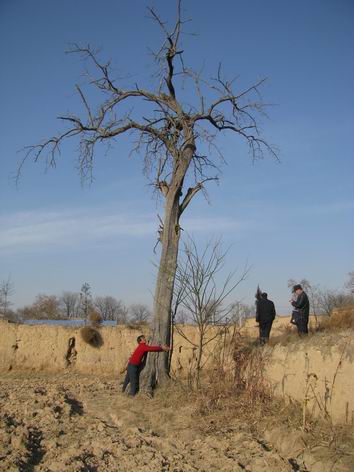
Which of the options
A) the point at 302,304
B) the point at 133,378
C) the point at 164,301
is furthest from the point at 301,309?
the point at 133,378

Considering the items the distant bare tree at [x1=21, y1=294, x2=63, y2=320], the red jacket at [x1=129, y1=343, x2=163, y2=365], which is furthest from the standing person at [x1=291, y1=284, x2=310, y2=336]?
the distant bare tree at [x1=21, y1=294, x2=63, y2=320]

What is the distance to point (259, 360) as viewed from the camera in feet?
31.8

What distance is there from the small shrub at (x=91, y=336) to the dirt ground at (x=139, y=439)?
4445 millimetres

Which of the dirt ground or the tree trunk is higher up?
the tree trunk

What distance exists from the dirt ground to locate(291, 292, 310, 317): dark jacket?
3054 mm

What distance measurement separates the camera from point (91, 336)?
1554cm

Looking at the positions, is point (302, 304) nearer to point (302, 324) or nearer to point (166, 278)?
point (302, 324)

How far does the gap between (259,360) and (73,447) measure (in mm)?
4026

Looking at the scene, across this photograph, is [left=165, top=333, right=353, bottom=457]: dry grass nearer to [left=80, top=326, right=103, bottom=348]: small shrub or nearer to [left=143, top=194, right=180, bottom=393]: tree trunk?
[left=143, top=194, right=180, bottom=393]: tree trunk

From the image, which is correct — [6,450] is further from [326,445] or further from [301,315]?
[301,315]

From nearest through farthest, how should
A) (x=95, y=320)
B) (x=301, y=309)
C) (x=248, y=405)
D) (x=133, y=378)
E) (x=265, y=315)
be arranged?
(x=248, y=405)
(x=133, y=378)
(x=301, y=309)
(x=265, y=315)
(x=95, y=320)

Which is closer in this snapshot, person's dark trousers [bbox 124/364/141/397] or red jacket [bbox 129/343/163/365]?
person's dark trousers [bbox 124/364/141/397]

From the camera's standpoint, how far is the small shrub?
51.0ft

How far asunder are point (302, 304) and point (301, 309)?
0.40 ft
